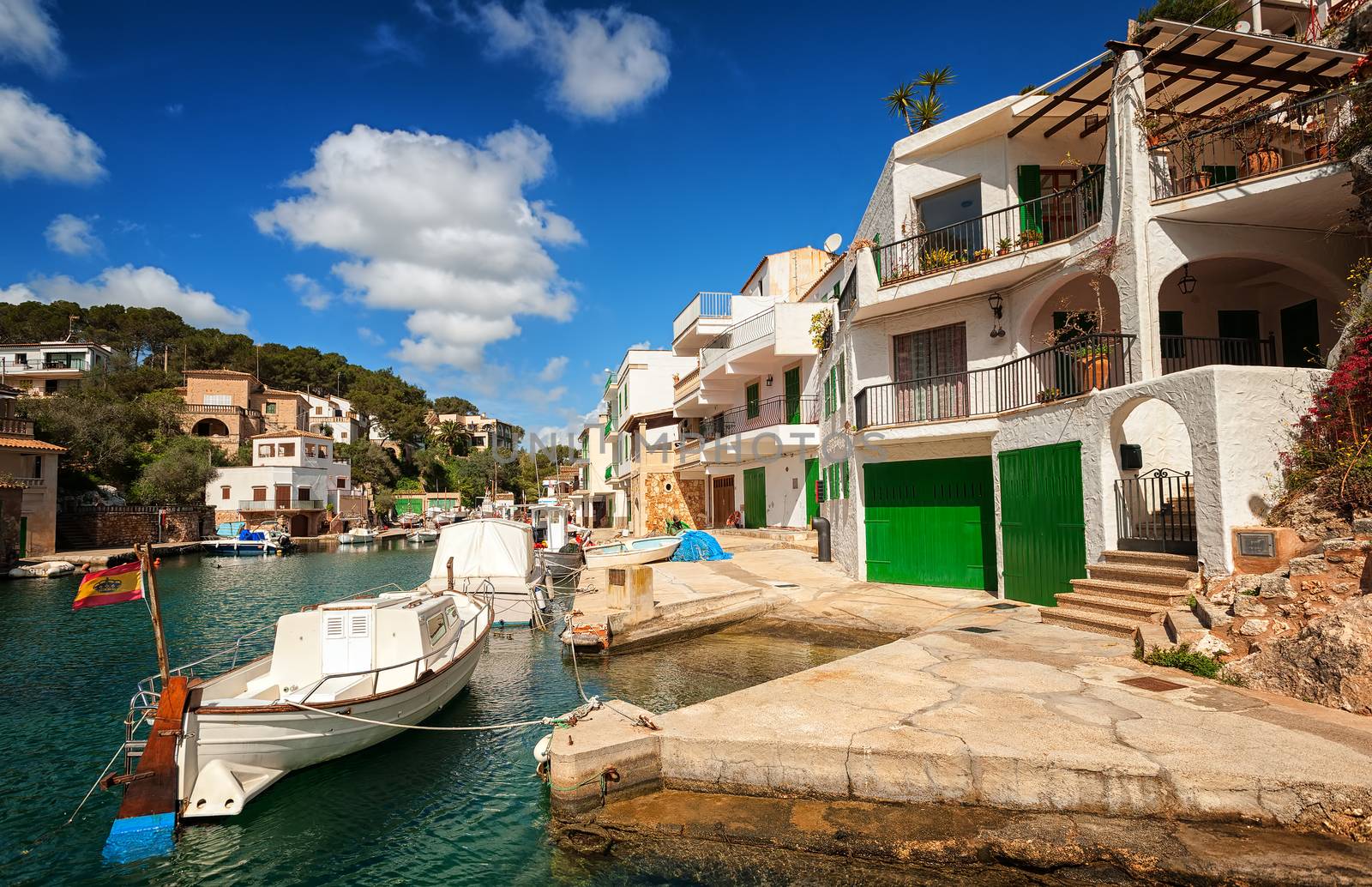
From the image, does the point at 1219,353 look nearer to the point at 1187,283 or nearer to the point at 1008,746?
the point at 1187,283

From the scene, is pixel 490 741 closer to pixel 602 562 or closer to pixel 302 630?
pixel 302 630

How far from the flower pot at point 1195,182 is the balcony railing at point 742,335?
47.8 ft

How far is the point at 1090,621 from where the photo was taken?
1074 cm

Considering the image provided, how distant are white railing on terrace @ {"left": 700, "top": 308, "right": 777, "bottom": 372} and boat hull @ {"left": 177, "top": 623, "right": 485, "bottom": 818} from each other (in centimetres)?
2059

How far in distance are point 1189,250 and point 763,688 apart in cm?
1115

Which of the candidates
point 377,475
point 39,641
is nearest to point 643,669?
point 39,641

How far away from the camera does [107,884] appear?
21.2 feet

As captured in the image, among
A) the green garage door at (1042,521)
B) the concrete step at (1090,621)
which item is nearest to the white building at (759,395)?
the green garage door at (1042,521)

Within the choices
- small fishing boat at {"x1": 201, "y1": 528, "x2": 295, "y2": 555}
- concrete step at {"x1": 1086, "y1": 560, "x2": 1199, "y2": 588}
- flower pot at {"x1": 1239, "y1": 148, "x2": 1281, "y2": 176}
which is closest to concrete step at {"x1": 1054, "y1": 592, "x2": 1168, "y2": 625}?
concrete step at {"x1": 1086, "y1": 560, "x2": 1199, "y2": 588}

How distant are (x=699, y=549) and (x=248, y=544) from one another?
36.5 metres

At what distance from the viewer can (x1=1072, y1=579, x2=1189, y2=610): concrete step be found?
1002 centimetres

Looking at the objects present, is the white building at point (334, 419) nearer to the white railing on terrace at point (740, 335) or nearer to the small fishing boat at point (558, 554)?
the small fishing boat at point (558, 554)

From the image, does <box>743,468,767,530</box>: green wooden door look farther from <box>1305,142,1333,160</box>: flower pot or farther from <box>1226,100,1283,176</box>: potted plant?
<box>1305,142,1333,160</box>: flower pot

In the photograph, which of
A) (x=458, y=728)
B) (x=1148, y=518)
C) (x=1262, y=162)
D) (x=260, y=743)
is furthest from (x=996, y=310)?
(x=260, y=743)
